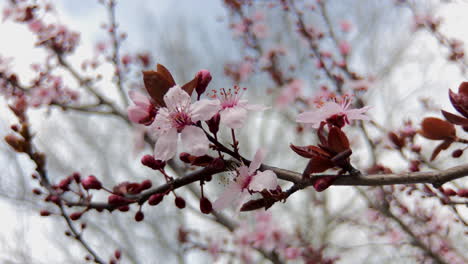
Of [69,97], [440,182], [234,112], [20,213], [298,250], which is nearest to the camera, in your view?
[440,182]

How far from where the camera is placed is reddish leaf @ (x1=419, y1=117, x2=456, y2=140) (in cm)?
103

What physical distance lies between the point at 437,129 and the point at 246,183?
65 cm

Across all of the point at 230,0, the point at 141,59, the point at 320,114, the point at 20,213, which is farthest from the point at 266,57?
the point at 20,213

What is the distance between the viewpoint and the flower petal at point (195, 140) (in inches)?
32.4

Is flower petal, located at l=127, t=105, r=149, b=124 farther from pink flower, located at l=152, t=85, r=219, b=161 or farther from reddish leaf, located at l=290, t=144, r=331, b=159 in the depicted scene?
reddish leaf, located at l=290, t=144, r=331, b=159

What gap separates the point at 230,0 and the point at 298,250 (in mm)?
2993

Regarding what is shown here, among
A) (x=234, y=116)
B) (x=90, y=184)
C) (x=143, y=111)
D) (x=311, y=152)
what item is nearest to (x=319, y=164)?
(x=311, y=152)

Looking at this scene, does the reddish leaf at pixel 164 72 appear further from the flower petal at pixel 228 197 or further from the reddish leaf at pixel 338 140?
the reddish leaf at pixel 338 140

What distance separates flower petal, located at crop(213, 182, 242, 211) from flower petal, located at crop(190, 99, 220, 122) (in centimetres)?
22

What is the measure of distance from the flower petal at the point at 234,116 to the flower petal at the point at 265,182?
14 centimetres

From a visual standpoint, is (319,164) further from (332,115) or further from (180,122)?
(180,122)

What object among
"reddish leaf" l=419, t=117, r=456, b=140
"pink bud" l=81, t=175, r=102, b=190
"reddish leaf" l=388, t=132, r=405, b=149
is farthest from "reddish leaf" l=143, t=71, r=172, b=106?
"reddish leaf" l=388, t=132, r=405, b=149

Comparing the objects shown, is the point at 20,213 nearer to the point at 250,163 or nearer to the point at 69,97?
the point at 69,97

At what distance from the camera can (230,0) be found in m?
3.64
